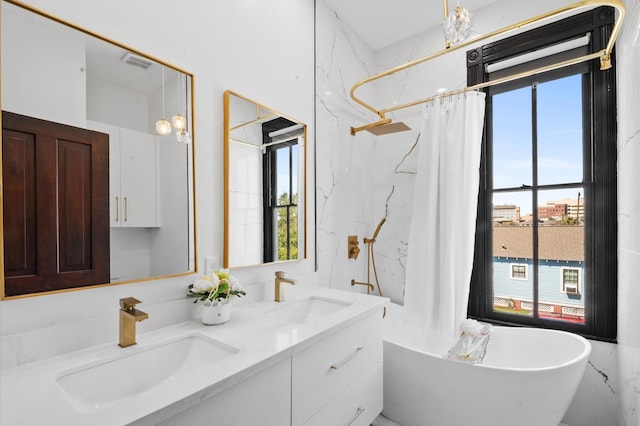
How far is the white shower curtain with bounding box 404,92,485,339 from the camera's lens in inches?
79.4

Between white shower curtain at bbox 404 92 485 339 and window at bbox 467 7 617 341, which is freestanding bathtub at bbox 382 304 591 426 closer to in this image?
window at bbox 467 7 617 341

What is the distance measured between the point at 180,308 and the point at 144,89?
861 millimetres

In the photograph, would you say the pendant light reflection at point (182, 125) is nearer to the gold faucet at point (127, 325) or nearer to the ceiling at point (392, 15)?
the gold faucet at point (127, 325)

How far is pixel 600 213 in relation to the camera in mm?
1868

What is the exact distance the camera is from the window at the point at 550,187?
187 cm

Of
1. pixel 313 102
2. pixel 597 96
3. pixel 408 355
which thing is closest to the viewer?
pixel 408 355

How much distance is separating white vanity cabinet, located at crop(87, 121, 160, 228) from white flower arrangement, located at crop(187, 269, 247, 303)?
0.96 ft

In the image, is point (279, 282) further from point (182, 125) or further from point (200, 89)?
point (200, 89)

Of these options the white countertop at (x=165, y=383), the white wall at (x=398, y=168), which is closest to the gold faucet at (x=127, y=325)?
the white countertop at (x=165, y=383)

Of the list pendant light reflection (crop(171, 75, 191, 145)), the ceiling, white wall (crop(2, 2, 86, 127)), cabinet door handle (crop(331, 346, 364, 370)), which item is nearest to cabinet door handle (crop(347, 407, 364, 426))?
cabinet door handle (crop(331, 346, 364, 370))

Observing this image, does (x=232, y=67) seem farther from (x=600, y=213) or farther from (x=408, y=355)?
(x=600, y=213)

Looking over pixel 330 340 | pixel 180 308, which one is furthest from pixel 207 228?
pixel 330 340

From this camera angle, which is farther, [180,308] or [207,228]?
[207,228]

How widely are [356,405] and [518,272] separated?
Answer: 4.85 feet
